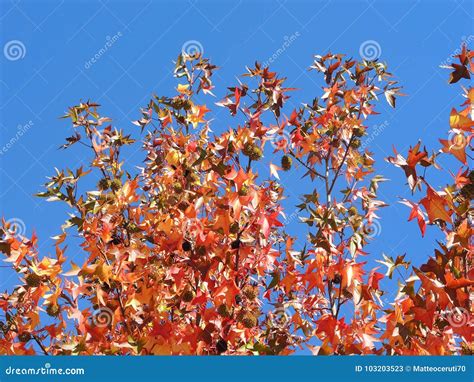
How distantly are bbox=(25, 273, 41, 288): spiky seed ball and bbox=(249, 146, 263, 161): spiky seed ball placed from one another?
1.48 metres

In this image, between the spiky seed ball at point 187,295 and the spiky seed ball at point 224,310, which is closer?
the spiky seed ball at point 224,310

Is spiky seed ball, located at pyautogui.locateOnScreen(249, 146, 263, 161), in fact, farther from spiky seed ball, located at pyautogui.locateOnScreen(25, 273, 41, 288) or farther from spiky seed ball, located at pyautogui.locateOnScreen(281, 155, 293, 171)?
spiky seed ball, located at pyautogui.locateOnScreen(25, 273, 41, 288)

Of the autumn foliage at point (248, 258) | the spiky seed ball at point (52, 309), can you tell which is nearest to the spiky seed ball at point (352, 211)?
the autumn foliage at point (248, 258)

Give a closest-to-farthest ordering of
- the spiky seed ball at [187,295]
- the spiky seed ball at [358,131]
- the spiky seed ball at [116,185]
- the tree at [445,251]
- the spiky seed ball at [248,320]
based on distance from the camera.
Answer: the tree at [445,251]
the spiky seed ball at [248,320]
the spiky seed ball at [187,295]
the spiky seed ball at [358,131]
the spiky seed ball at [116,185]

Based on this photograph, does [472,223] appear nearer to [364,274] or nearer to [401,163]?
[401,163]

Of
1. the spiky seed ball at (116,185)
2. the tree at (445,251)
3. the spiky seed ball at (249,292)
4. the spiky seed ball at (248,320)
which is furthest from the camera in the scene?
the spiky seed ball at (116,185)

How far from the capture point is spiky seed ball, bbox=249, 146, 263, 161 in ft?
12.4

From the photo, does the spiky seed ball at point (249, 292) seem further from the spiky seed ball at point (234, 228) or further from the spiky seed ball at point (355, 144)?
the spiky seed ball at point (355, 144)

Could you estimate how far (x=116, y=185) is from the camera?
4594 mm

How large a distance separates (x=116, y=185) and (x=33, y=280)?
3.73ft

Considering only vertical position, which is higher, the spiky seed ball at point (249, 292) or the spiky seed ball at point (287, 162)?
the spiky seed ball at point (287, 162)

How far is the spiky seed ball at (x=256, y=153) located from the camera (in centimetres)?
378

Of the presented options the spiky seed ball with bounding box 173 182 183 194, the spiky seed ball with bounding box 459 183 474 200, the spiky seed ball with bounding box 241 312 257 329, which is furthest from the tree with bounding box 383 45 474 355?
the spiky seed ball with bounding box 173 182 183 194

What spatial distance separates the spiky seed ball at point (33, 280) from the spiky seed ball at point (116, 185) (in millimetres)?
1106
